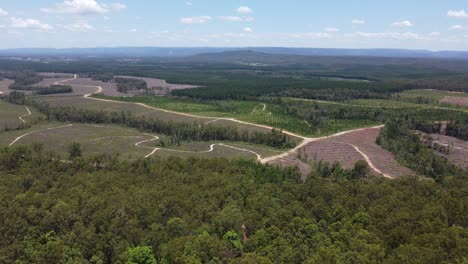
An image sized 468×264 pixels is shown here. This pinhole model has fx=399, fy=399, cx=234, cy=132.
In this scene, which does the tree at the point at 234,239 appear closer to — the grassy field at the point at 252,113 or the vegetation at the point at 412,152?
the vegetation at the point at 412,152

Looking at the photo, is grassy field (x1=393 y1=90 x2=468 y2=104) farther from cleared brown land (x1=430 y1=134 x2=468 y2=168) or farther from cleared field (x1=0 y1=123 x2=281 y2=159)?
cleared field (x1=0 y1=123 x2=281 y2=159)

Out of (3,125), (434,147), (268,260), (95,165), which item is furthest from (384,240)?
(3,125)

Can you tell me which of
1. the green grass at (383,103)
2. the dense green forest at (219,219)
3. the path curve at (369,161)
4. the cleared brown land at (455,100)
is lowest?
the path curve at (369,161)

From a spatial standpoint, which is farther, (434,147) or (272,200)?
(434,147)

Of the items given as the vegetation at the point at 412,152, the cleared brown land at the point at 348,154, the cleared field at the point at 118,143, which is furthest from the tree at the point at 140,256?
the vegetation at the point at 412,152

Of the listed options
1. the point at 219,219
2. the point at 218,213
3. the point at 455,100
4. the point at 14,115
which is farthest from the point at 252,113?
the point at 219,219

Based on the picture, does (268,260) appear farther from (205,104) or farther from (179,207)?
(205,104)

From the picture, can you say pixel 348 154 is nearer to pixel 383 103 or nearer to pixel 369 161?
pixel 369 161
